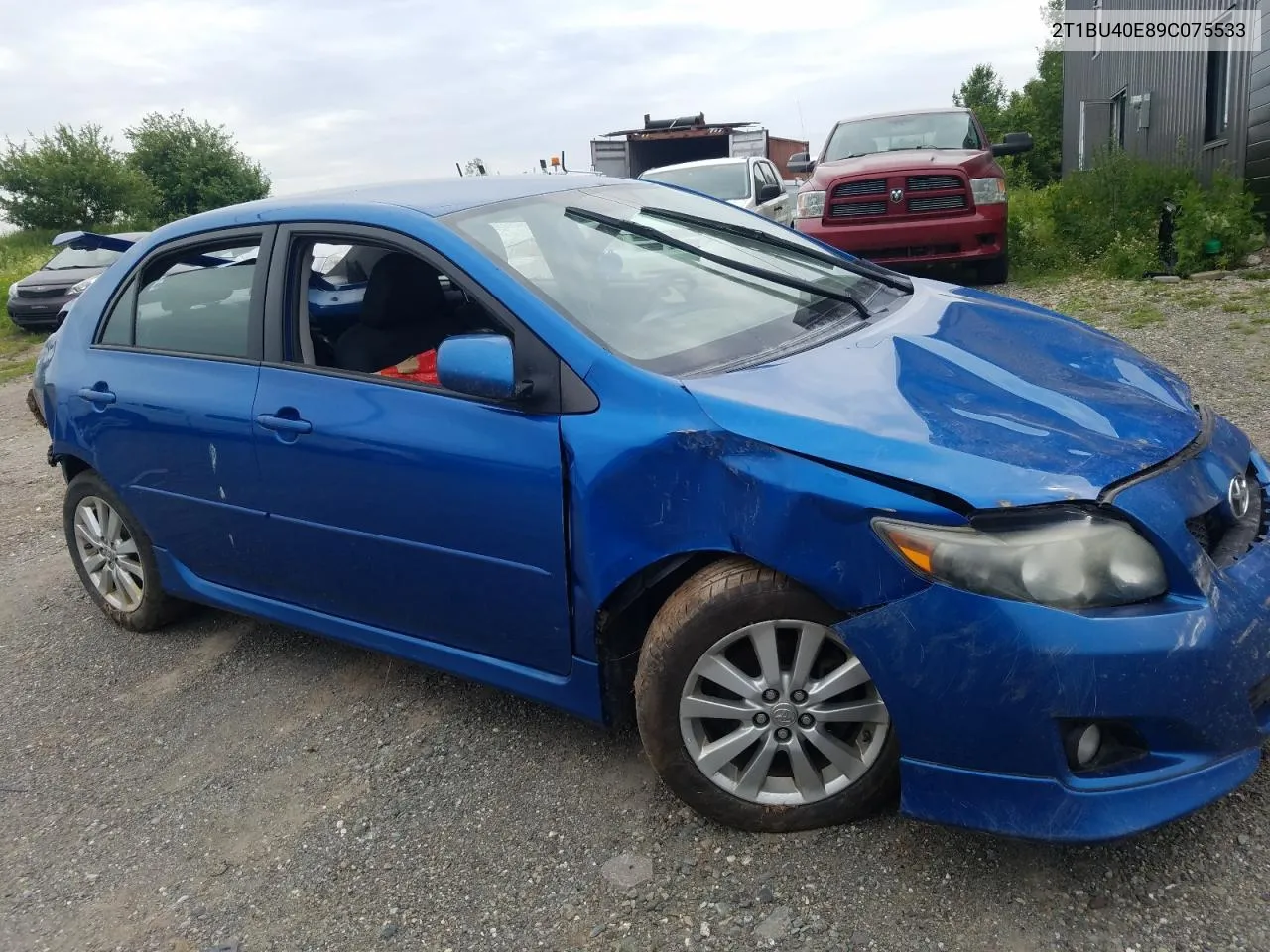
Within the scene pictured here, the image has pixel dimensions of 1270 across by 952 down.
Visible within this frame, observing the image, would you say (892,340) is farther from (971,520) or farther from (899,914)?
(899,914)

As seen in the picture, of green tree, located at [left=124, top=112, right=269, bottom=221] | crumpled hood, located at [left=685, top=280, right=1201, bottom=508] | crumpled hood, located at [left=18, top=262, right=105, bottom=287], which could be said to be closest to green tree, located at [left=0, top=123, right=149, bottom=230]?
green tree, located at [left=124, top=112, right=269, bottom=221]

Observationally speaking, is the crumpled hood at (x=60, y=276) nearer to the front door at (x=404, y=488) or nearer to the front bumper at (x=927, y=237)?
the front bumper at (x=927, y=237)

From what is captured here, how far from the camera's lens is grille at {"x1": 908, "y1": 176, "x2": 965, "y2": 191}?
9.47 meters

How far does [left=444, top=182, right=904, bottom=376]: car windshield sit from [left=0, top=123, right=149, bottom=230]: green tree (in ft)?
115

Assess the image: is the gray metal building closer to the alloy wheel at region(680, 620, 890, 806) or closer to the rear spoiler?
the alloy wheel at region(680, 620, 890, 806)

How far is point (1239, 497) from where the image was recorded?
2.41 meters

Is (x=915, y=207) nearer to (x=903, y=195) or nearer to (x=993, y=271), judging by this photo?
(x=903, y=195)

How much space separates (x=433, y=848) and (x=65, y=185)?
122 feet

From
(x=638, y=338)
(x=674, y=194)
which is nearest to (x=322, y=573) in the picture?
(x=638, y=338)

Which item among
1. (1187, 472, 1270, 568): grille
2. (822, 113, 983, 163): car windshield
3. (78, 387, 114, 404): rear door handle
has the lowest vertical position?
(1187, 472, 1270, 568): grille

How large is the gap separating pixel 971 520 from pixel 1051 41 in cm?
5326

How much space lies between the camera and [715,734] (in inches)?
104

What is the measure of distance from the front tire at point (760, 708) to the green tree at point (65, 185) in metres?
36.1

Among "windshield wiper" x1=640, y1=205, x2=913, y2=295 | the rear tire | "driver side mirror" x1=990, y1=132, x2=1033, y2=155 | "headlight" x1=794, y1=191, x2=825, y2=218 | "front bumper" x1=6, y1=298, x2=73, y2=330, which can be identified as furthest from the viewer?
"front bumper" x1=6, y1=298, x2=73, y2=330
